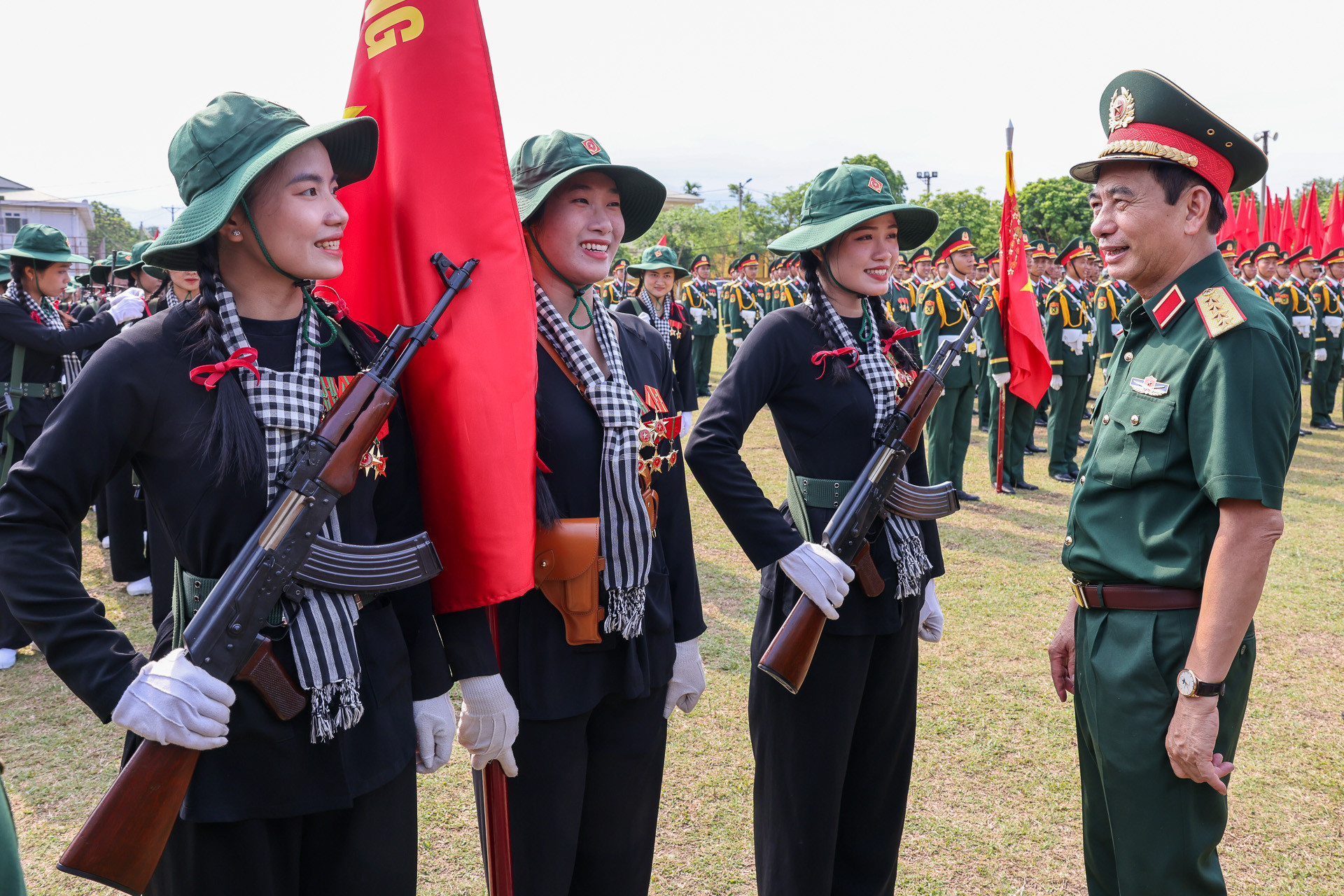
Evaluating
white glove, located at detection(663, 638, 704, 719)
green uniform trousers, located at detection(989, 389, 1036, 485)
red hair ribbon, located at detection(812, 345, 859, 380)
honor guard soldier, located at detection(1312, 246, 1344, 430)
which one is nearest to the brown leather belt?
red hair ribbon, located at detection(812, 345, 859, 380)

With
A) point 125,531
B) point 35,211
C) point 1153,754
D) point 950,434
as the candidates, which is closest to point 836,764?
point 1153,754

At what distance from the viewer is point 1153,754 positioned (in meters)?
2.23

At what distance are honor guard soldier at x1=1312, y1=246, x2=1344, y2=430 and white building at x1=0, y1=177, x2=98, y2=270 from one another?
206 ft

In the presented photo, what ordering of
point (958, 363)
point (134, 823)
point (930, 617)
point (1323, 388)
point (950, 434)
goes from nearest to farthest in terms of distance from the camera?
point (134, 823) → point (930, 617) → point (958, 363) → point (950, 434) → point (1323, 388)

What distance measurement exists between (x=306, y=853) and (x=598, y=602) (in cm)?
83

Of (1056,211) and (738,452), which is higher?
(1056,211)

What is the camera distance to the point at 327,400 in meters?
1.93

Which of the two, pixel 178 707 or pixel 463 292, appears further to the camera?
pixel 463 292

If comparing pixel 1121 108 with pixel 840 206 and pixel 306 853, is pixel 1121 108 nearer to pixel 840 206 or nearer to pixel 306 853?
pixel 840 206

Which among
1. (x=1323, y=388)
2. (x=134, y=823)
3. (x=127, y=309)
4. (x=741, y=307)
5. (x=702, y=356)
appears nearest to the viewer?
(x=134, y=823)

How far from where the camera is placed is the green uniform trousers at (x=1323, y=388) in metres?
13.4

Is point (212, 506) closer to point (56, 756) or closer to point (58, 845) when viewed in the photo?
point (58, 845)

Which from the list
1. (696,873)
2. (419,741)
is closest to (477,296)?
(419,741)

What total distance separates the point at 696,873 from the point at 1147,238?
252 cm
